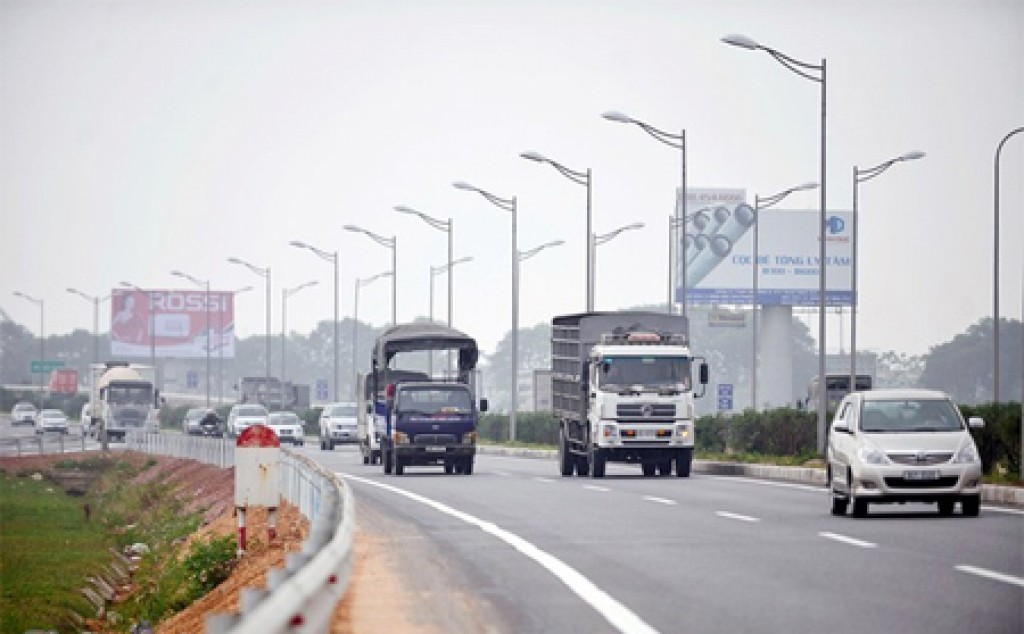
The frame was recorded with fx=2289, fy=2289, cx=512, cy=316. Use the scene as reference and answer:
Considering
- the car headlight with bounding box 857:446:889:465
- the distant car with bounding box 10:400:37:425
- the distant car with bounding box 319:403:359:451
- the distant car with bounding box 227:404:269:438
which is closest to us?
the car headlight with bounding box 857:446:889:465

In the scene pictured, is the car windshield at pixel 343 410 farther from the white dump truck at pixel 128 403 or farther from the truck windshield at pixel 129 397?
the truck windshield at pixel 129 397

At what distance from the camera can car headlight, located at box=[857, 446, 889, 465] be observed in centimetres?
2745

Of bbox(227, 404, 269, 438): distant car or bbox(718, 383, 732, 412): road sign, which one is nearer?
bbox(718, 383, 732, 412): road sign

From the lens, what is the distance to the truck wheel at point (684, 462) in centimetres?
4631

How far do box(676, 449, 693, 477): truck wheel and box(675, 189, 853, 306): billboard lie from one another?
64.8m

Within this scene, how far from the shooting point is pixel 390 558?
21438mm

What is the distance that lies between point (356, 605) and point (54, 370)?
184 m

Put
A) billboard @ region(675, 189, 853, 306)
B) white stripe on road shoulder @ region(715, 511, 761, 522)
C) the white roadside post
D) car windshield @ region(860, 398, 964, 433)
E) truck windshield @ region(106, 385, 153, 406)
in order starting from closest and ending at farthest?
the white roadside post → white stripe on road shoulder @ region(715, 511, 761, 522) → car windshield @ region(860, 398, 964, 433) → truck windshield @ region(106, 385, 153, 406) → billboard @ region(675, 189, 853, 306)

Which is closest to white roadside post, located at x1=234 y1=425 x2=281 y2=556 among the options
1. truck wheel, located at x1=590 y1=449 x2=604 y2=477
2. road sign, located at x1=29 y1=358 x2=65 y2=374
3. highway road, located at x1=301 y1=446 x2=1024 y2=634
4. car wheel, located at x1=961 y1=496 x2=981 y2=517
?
highway road, located at x1=301 y1=446 x2=1024 y2=634

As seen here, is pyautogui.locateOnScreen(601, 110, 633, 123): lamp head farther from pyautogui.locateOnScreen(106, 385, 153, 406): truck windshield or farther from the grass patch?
pyautogui.locateOnScreen(106, 385, 153, 406): truck windshield

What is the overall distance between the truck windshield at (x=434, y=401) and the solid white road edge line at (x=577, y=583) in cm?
2004

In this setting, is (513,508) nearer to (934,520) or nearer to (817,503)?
(817,503)

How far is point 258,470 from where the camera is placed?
89.5ft

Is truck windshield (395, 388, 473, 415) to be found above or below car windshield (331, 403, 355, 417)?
above
